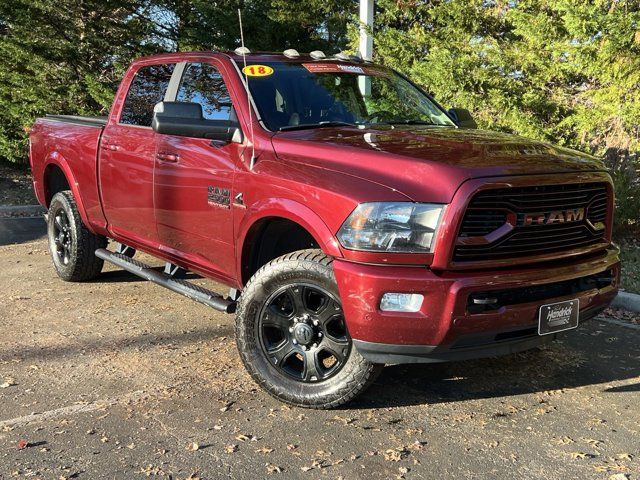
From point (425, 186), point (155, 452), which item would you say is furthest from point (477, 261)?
point (155, 452)

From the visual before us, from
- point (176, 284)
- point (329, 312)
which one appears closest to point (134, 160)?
point (176, 284)

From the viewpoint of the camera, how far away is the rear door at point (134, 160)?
4746 mm

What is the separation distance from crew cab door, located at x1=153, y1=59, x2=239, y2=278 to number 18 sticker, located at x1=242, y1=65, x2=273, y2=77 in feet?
0.62

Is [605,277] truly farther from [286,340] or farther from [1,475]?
[1,475]

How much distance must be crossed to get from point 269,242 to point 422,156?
121 centimetres

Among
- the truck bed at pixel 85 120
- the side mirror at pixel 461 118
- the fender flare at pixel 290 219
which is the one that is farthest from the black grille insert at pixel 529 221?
the truck bed at pixel 85 120

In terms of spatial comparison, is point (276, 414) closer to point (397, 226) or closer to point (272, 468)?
point (272, 468)

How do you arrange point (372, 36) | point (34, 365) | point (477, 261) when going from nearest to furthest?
1. point (477, 261)
2. point (34, 365)
3. point (372, 36)

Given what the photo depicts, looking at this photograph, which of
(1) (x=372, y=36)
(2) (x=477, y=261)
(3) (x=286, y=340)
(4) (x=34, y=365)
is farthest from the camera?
(1) (x=372, y=36)

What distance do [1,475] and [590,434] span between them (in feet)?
9.46

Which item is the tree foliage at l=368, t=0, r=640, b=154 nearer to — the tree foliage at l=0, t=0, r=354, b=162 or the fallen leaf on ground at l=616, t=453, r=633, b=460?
the tree foliage at l=0, t=0, r=354, b=162

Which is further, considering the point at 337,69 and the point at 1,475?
the point at 337,69

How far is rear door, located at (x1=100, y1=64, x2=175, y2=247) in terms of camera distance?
4746 mm

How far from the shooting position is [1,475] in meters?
2.89
